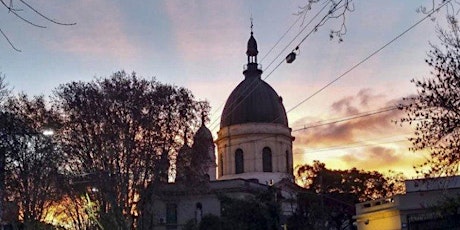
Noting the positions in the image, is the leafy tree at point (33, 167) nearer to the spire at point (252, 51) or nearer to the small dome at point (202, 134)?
the small dome at point (202, 134)

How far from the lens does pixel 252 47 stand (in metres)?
73.4

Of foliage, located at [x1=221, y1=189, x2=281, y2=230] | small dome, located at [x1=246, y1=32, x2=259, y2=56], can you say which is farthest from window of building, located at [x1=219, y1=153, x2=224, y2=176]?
foliage, located at [x1=221, y1=189, x2=281, y2=230]

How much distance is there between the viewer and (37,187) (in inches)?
1368

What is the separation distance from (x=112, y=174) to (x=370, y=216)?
42.0ft

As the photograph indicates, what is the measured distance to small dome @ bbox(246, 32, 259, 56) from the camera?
2874 inches

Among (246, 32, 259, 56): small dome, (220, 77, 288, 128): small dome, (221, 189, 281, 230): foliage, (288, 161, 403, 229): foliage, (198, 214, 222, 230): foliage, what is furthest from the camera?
(246, 32, 259, 56): small dome

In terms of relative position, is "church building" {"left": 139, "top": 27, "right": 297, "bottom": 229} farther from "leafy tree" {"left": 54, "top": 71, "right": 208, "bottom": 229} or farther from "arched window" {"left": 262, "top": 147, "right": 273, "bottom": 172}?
"leafy tree" {"left": 54, "top": 71, "right": 208, "bottom": 229}

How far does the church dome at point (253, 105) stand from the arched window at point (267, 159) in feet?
9.41

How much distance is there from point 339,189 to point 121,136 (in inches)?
1233

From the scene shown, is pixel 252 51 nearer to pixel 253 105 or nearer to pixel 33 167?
pixel 253 105

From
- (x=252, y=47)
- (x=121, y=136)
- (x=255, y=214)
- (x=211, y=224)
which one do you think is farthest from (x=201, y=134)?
(x=252, y=47)

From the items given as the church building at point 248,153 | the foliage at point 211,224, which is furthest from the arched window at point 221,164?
the foliage at point 211,224

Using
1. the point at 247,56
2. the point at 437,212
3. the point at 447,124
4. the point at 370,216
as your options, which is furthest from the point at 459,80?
the point at 247,56

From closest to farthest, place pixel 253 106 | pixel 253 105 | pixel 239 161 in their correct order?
pixel 239 161 < pixel 253 106 < pixel 253 105
